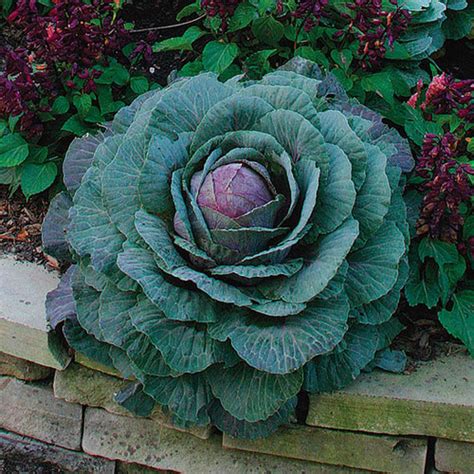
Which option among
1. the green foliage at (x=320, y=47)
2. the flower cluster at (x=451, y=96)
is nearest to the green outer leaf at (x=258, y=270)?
the flower cluster at (x=451, y=96)

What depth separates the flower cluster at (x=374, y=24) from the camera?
2264 mm

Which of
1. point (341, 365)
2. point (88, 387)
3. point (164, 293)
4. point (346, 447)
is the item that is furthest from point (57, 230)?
point (346, 447)

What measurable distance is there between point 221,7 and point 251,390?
1.22m

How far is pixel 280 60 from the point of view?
2.63m

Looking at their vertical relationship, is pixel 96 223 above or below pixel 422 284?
above

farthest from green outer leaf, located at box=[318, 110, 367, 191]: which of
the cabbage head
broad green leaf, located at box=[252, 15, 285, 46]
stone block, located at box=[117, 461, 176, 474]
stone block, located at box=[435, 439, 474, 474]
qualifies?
stone block, located at box=[117, 461, 176, 474]

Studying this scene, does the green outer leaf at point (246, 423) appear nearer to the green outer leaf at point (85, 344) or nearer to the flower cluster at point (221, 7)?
the green outer leaf at point (85, 344)

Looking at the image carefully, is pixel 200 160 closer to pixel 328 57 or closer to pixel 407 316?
pixel 407 316

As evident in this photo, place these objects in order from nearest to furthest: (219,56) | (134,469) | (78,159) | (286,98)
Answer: (286,98) < (78,159) < (134,469) < (219,56)

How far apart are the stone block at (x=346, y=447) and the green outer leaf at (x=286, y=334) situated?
42 cm

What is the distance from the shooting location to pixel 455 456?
6.50 feet

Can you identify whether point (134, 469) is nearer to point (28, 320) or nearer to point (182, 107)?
point (28, 320)

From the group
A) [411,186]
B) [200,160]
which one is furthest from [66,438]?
[411,186]

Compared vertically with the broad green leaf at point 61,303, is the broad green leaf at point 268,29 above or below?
above
